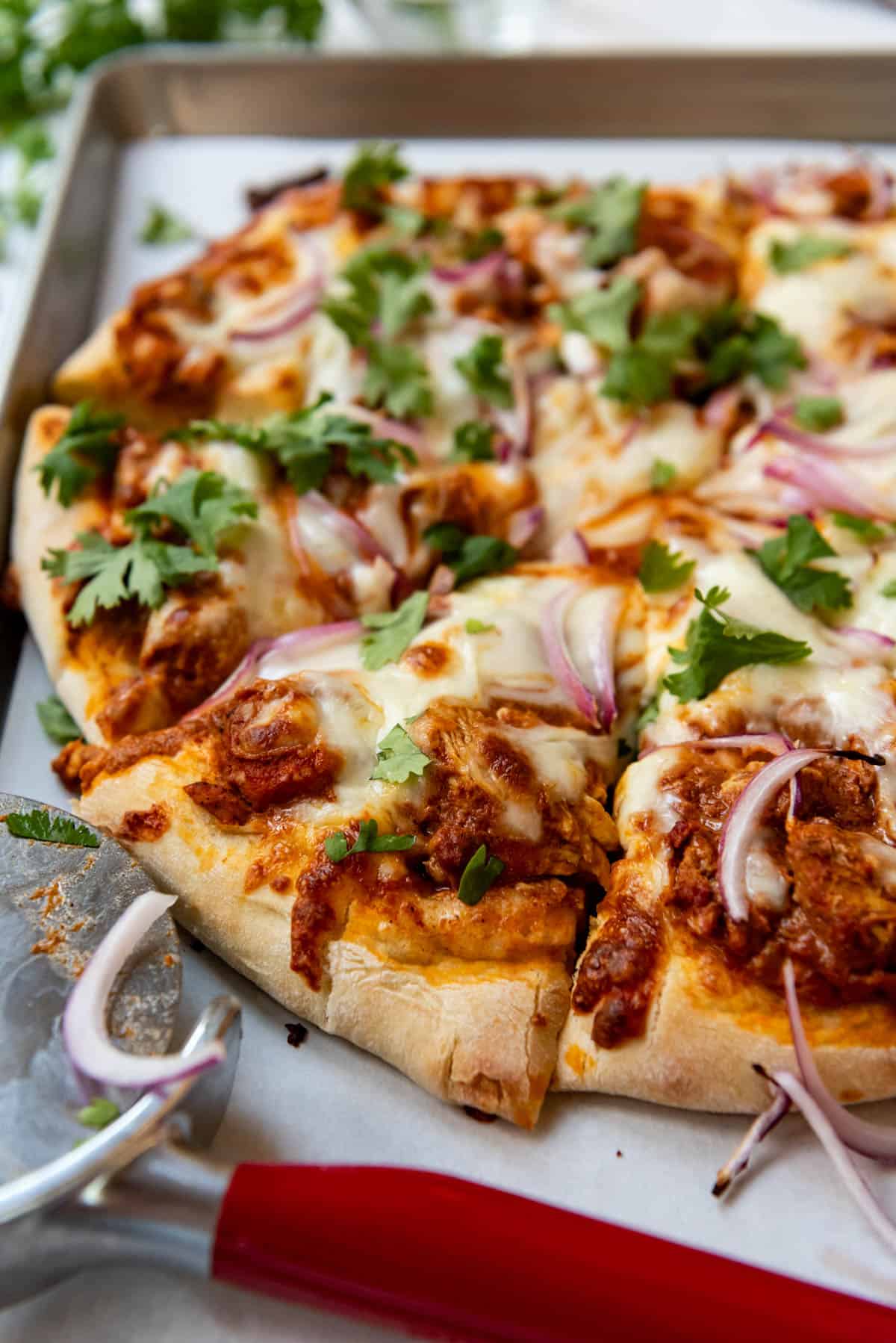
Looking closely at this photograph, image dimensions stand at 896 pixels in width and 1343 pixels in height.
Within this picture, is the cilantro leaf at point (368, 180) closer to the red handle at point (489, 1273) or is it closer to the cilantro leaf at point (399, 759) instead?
the cilantro leaf at point (399, 759)

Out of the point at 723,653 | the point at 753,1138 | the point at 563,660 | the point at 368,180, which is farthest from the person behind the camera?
the point at 368,180

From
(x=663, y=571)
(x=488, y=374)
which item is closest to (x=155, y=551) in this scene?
(x=488, y=374)

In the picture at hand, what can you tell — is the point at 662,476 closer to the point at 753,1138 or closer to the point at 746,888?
the point at 746,888

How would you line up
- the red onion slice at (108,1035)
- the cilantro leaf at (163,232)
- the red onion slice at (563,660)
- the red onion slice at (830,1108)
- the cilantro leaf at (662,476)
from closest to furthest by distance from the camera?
the red onion slice at (108,1035) → the red onion slice at (830,1108) → the red onion slice at (563,660) → the cilantro leaf at (662,476) → the cilantro leaf at (163,232)

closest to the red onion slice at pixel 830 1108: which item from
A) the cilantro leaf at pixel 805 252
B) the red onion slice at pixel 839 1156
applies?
the red onion slice at pixel 839 1156

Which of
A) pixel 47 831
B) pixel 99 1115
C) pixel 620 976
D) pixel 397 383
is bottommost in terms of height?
pixel 620 976

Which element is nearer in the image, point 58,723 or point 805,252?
point 58,723
